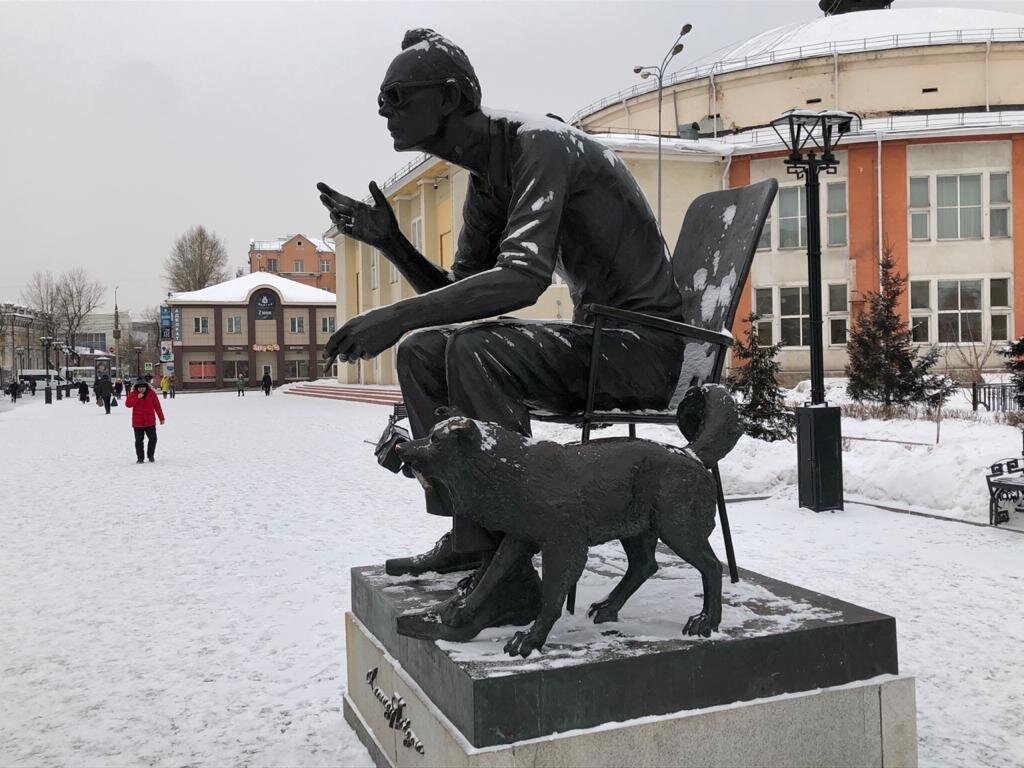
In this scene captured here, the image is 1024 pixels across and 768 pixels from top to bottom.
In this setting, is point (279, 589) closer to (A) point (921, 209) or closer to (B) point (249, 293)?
(A) point (921, 209)

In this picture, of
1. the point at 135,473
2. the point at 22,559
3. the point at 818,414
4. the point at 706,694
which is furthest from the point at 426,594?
the point at 135,473

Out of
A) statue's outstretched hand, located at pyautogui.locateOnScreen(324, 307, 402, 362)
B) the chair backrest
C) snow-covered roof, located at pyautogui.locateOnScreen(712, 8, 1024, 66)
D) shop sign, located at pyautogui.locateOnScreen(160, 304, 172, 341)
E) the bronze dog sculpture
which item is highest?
snow-covered roof, located at pyautogui.locateOnScreen(712, 8, 1024, 66)

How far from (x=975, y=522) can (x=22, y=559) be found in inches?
319

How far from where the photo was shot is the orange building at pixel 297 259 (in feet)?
325

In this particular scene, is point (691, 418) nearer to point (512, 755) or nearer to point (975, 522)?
point (512, 755)

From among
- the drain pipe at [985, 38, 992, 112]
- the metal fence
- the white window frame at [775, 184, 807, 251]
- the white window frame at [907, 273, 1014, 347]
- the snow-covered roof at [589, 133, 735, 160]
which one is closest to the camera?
the metal fence

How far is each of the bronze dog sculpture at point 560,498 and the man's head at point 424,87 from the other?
1.10 metres

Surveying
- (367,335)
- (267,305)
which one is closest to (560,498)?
(367,335)

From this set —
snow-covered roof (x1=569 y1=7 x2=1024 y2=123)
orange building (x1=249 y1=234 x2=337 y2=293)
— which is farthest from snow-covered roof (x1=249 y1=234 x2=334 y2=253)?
snow-covered roof (x1=569 y1=7 x2=1024 y2=123)

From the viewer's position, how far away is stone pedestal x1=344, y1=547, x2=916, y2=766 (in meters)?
2.21

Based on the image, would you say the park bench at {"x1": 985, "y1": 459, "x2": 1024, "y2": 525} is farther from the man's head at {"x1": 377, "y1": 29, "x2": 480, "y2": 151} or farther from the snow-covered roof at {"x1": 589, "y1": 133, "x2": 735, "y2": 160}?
the snow-covered roof at {"x1": 589, "y1": 133, "x2": 735, "y2": 160}

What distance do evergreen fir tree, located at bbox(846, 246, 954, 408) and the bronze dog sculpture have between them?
1650 centimetres

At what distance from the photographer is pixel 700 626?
2455 millimetres

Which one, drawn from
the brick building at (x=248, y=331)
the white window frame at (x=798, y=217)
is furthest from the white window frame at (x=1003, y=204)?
the brick building at (x=248, y=331)
